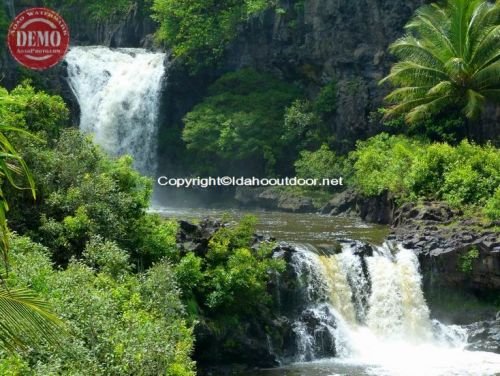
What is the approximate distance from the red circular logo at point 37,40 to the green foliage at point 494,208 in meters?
13.4

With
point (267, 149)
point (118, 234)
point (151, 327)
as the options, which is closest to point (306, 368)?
point (118, 234)

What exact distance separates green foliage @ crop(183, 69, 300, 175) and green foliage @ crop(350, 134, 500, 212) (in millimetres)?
6095

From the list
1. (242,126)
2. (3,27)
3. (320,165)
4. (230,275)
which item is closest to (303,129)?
(320,165)

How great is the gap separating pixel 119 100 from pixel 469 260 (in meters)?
20.2

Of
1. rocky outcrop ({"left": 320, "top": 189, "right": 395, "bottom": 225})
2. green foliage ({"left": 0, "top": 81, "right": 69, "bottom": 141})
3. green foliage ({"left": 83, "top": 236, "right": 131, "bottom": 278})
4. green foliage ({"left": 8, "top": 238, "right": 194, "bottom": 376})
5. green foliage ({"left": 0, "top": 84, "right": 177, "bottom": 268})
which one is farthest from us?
rocky outcrop ({"left": 320, "top": 189, "right": 395, "bottom": 225})

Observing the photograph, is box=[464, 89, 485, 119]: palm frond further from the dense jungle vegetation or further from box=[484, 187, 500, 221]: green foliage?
box=[484, 187, 500, 221]: green foliage

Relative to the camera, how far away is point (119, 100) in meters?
37.0

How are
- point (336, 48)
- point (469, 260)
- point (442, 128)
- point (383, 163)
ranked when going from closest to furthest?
point (469, 260) → point (383, 163) → point (442, 128) → point (336, 48)

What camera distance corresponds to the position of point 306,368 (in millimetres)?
18188

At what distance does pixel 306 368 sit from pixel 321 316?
7.17ft

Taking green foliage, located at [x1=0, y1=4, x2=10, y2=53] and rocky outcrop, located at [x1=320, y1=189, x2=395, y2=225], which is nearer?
rocky outcrop, located at [x1=320, y1=189, x2=395, y2=225]

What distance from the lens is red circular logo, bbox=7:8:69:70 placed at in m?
14.5

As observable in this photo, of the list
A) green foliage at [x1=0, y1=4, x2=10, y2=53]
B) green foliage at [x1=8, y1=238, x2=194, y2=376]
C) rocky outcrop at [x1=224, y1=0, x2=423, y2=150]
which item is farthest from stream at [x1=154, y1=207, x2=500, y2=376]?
green foliage at [x1=0, y1=4, x2=10, y2=53]

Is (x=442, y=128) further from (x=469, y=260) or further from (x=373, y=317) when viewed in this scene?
(x=373, y=317)
